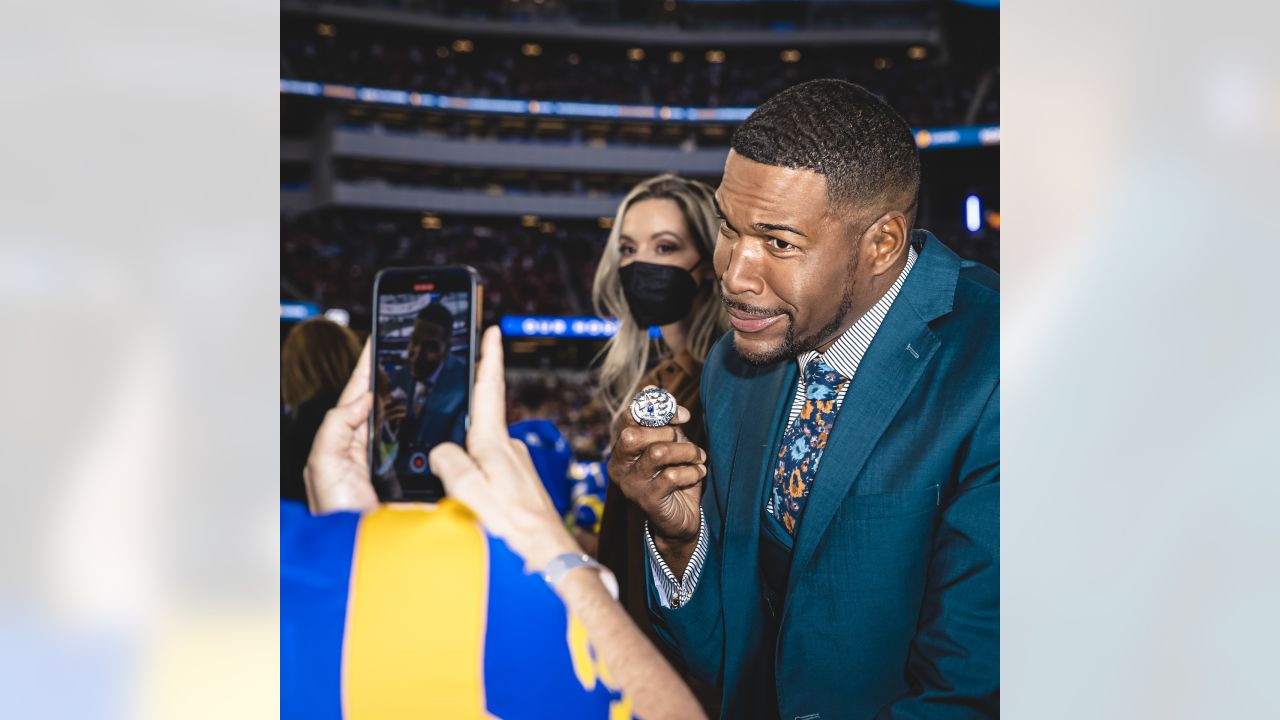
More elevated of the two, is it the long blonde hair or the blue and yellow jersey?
the long blonde hair

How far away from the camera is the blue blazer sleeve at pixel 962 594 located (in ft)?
4.37

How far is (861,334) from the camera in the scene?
1.40m

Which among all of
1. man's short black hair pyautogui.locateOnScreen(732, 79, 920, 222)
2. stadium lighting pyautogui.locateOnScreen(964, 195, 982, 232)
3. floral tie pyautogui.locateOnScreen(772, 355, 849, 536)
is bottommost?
floral tie pyautogui.locateOnScreen(772, 355, 849, 536)

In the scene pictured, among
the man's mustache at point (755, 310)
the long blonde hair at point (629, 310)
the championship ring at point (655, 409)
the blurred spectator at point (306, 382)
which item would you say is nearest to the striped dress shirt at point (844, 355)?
the man's mustache at point (755, 310)

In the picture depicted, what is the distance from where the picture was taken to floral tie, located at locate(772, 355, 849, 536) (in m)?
1.44

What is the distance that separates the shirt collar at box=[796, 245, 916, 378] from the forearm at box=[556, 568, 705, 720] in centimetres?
48

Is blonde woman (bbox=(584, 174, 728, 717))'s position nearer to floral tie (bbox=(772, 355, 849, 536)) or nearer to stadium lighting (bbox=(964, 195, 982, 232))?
floral tie (bbox=(772, 355, 849, 536))

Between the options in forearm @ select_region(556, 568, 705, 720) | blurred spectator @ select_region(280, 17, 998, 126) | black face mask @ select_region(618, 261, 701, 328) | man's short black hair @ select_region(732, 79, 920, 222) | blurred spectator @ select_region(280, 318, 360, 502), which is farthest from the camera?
blurred spectator @ select_region(280, 17, 998, 126)

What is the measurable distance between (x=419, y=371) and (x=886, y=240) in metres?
0.72

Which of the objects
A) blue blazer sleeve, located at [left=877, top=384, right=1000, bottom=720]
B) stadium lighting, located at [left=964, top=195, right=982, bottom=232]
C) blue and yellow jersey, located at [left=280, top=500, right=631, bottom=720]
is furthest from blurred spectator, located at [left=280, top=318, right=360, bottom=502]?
stadium lighting, located at [left=964, top=195, right=982, bottom=232]

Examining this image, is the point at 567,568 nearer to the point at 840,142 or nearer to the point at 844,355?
the point at 844,355

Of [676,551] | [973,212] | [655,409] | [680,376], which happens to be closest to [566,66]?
[680,376]
